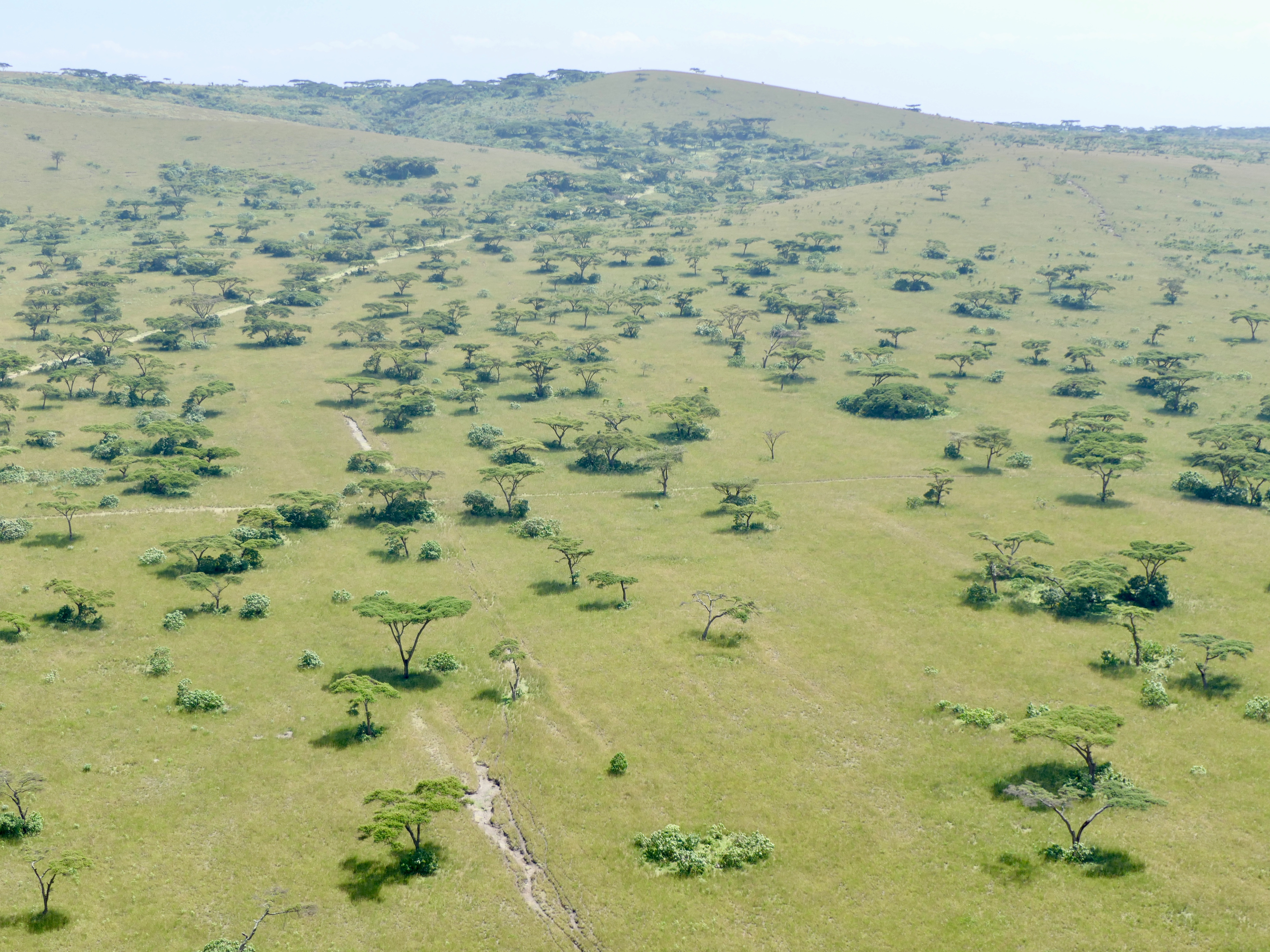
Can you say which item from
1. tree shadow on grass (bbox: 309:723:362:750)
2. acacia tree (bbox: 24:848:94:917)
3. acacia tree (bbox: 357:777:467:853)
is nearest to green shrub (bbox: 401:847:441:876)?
acacia tree (bbox: 357:777:467:853)

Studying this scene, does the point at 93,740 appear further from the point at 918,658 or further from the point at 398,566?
the point at 918,658

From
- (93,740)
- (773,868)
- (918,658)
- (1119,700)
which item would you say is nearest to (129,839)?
(93,740)

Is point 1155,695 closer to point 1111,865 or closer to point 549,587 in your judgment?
point 1111,865

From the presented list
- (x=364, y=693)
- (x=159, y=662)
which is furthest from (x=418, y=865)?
(x=159, y=662)

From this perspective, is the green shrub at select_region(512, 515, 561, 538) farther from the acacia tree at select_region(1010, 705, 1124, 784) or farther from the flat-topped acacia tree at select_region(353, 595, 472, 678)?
the acacia tree at select_region(1010, 705, 1124, 784)

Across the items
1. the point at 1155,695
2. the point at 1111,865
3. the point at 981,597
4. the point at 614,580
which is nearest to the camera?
the point at 1111,865

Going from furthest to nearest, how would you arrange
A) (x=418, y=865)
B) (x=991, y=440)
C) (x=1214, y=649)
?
(x=991, y=440), (x=1214, y=649), (x=418, y=865)
